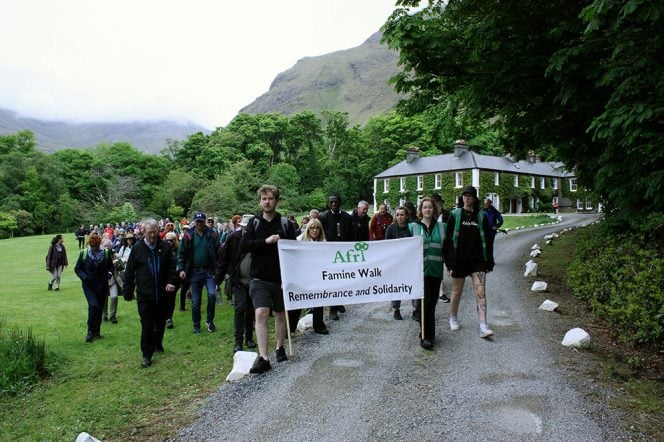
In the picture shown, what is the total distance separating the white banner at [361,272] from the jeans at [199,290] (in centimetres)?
294

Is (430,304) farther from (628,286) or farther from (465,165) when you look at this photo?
(465,165)

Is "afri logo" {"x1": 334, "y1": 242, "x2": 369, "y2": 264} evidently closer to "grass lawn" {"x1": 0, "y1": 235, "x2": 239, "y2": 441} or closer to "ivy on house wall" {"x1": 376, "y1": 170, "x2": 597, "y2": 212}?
"grass lawn" {"x1": 0, "y1": 235, "x2": 239, "y2": 441}

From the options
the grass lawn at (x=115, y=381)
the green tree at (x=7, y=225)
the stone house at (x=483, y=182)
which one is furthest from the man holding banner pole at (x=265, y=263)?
the green tree at (x=7, y=225)

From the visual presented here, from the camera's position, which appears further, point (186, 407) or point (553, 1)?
point (553, 1)

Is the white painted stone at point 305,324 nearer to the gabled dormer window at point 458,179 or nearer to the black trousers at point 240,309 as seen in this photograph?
the black trousers at point 240,309

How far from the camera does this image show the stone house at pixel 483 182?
52031 mm

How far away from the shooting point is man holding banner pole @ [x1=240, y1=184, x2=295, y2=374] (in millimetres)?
5711

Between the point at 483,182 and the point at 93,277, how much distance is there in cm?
4951

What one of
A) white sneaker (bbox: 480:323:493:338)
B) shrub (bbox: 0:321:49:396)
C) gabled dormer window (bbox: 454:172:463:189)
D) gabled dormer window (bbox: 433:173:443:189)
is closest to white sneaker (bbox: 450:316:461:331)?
white sneaker (bbox: 480:323:493:338)

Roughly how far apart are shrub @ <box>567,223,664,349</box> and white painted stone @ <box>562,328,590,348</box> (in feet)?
1.85

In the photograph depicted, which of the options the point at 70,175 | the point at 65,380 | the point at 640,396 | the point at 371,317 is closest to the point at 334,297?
the point at 371,317

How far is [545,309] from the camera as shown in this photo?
834 centimetres

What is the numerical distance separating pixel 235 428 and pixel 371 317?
178 inches

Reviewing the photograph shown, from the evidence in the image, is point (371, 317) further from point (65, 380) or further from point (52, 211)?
point (52, 211)
